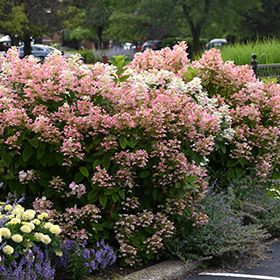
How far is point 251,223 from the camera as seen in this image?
18.1 feet

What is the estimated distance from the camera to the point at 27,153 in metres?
4.30

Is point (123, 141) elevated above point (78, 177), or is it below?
above

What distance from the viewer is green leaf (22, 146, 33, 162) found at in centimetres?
429

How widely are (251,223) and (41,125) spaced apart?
115 inches

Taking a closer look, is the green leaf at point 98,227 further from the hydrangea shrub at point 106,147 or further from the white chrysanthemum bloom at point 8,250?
the white chrysanthemum bloom at point 8,250

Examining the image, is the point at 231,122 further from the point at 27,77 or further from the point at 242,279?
the point at 27,77

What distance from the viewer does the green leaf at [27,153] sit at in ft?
14.1

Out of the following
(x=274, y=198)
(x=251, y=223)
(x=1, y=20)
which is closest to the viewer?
(x=251, y=223)

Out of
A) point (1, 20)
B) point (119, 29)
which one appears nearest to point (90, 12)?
point (119, 29)

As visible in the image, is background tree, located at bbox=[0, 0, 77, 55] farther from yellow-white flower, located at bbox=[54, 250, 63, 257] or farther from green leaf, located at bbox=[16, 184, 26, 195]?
yellow-white flower, located at bbox=[54, 250, 63, 257]

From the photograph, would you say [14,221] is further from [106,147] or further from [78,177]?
[106,147]

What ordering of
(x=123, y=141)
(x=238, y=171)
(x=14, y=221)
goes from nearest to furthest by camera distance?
(x=14, y=221), (x=123, y=141), (x=238, y=171)

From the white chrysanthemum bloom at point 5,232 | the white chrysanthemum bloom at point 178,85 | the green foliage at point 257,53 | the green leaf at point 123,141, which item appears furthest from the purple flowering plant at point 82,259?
the green foliage at point 257,53

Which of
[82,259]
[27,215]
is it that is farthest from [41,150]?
[82,259]
